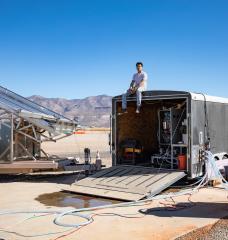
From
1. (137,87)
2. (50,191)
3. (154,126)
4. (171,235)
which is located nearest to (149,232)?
(171,235)

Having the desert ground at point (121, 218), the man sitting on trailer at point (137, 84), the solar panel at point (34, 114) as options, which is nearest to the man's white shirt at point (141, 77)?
the man sitting on trailer at point (137, 84)

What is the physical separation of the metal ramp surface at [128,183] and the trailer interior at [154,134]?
0.92 metres

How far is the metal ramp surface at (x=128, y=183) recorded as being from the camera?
1054 cm

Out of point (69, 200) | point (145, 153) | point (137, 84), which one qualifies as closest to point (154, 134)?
point (145, 153)

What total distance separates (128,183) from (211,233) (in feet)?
14.5

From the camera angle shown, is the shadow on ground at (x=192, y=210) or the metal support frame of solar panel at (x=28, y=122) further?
the metal support frame of solar panel at (x=28, y=122)

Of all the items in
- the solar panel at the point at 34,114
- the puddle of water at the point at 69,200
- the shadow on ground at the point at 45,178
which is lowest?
the puddle of water at the point at 69,200

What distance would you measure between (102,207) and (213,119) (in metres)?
5.87

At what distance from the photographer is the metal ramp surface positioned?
10.5 metres

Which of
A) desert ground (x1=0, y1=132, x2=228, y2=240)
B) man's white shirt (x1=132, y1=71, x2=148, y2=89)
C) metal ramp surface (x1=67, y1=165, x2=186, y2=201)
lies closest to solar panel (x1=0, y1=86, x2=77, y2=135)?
desert ground (x1=0, y1=132, x2=228, y2=240)

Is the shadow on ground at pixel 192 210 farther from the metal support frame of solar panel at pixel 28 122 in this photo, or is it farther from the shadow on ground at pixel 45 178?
the metal support frame of solar panel at pixel 28 122

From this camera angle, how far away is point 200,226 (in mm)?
7660

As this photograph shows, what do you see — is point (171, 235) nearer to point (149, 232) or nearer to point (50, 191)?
point (149, 232)

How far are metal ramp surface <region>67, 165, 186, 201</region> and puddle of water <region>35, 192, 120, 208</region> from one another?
0.22 metres
